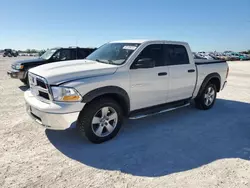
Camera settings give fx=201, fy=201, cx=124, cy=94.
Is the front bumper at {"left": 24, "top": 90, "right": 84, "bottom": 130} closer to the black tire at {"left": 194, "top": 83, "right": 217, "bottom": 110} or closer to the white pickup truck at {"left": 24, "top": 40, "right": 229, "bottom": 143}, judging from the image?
the white pickup truck at {"left": 24, "top": 40, "right": 229, "bottom": 143}

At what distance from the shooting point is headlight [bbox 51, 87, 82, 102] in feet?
10.3

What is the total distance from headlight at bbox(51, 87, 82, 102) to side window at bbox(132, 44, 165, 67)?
159cm

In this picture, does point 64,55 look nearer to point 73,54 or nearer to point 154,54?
point 73,54

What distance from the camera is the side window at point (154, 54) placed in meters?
4.15

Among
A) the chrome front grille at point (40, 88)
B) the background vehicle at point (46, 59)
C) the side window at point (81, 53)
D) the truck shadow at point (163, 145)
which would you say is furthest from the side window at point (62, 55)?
the truck shadow at point (163, 145)

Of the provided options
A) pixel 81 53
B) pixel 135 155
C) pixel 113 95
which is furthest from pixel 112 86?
pixel 81 53

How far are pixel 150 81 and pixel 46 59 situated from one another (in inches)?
245

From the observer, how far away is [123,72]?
12.2ft

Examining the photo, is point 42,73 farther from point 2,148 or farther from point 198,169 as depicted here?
point 198,169

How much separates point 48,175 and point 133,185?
1.15 meters

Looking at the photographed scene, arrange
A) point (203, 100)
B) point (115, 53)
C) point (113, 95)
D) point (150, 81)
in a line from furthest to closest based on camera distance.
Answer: point (203, 100) → point (115, 53) → point (150, 81) → point (113, 95)

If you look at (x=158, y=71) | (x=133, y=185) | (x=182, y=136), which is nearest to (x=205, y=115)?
(x=182, y=136)

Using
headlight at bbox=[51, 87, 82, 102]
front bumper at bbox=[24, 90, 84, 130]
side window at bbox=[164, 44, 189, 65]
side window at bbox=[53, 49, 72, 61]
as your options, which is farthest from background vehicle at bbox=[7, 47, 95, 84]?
side window at bbox=[164, 44, 189, 65]

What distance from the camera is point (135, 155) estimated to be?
10.7ft
